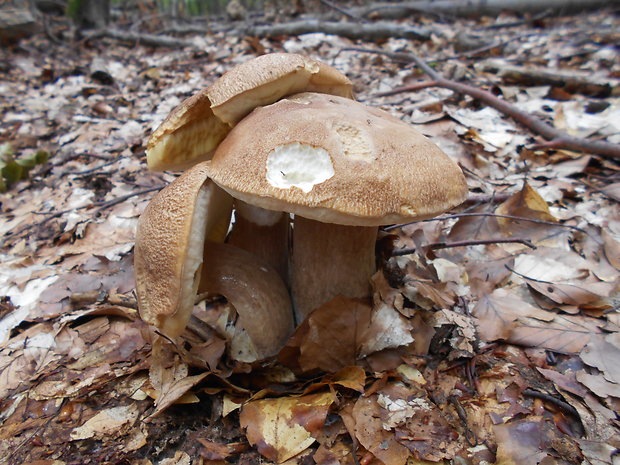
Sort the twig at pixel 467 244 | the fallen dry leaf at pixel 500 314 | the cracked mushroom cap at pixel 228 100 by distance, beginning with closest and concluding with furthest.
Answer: the cracked mushroom cap at pixel 228 100 < the fallen dry leaf at pixel 500 314 < the twig at pixel 467 244

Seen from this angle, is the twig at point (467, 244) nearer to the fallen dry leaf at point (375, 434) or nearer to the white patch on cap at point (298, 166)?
the fallen dry leaf at point (375, 434)

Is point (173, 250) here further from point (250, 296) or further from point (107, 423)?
point (107, 423)

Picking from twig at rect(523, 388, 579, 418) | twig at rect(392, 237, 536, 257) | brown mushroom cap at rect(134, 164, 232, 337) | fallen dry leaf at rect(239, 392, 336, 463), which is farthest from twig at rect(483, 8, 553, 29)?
fallen dry leaf at rect(239, 392, 336, 463)

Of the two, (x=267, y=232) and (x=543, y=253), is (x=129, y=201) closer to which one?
(x=267, y=232)

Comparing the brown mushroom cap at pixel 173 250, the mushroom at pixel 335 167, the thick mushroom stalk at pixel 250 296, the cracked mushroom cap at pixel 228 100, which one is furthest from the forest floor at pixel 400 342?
the cracked mushroom cap at pixel 228 100

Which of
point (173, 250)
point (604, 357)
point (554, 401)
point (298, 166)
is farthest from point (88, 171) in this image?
point (604, 357)

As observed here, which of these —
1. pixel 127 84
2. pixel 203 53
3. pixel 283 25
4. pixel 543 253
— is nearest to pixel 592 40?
pixel 283 25

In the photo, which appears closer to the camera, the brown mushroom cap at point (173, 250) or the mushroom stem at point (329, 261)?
the brown mushroom cap at point (173, 250)
